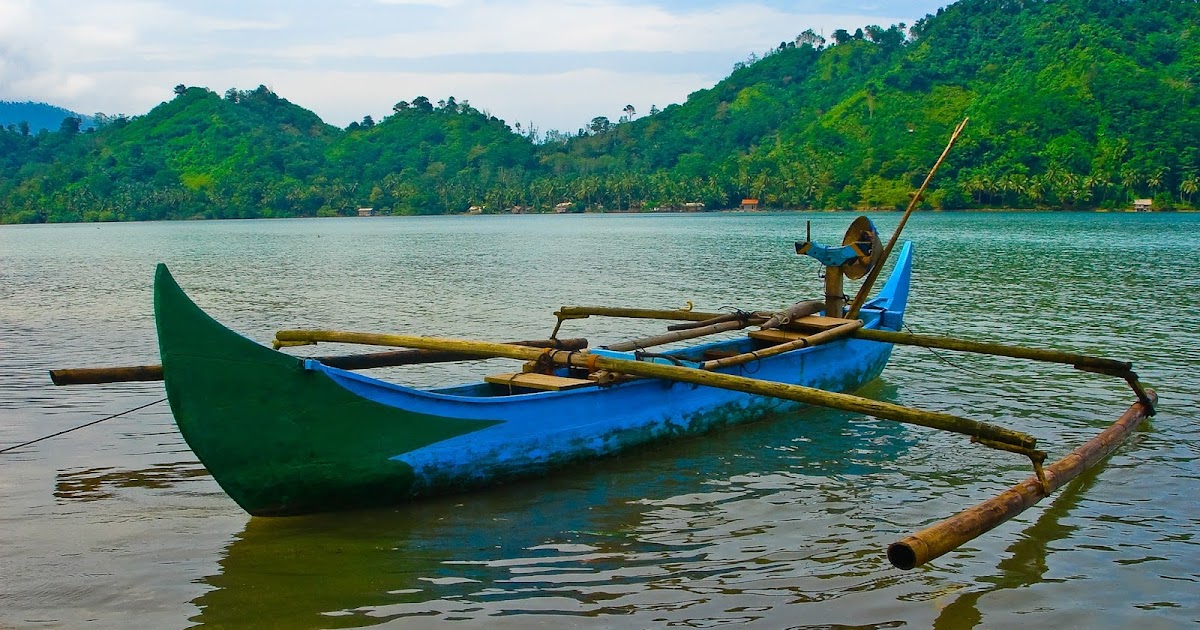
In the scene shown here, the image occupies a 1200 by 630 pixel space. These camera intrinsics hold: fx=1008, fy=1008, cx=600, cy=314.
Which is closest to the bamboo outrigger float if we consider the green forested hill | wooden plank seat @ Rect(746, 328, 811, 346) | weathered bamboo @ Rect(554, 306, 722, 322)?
wooden plank seat @ Rect(746, 328, 811, 346)

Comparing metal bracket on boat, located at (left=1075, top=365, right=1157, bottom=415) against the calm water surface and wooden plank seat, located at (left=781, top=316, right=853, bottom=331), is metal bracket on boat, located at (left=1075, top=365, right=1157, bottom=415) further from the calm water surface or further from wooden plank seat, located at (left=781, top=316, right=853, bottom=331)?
wooden plank seat, located at (left=781, top=316, right=853, bottom=331)

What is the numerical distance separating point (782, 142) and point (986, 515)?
133m

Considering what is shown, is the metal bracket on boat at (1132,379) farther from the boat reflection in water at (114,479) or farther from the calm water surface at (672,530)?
the boat reflection in water at (114,479)

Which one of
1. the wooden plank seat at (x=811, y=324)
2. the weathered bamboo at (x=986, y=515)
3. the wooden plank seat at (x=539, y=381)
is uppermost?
the wooden plank seat at (x=811, y=324)

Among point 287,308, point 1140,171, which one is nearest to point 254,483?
point 287,308

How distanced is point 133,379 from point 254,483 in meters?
3.02

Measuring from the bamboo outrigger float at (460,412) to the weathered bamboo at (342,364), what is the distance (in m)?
0.02

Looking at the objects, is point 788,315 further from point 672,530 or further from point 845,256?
point 672,530

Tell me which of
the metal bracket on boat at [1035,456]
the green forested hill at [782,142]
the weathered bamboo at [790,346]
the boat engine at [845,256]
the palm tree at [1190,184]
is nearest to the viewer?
the metal bracket on boat at [1035,456]

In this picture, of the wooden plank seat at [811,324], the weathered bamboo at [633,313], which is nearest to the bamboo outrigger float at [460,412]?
the wooden plank seat at [811,324]

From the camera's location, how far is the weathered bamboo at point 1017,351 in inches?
383

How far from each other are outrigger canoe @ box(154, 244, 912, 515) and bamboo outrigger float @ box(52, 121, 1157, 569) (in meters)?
0.01

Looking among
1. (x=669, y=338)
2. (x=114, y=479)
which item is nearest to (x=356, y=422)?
(x=114, y=479)

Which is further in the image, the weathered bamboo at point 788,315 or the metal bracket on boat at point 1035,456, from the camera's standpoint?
the weathered bamboo at point 788,315
